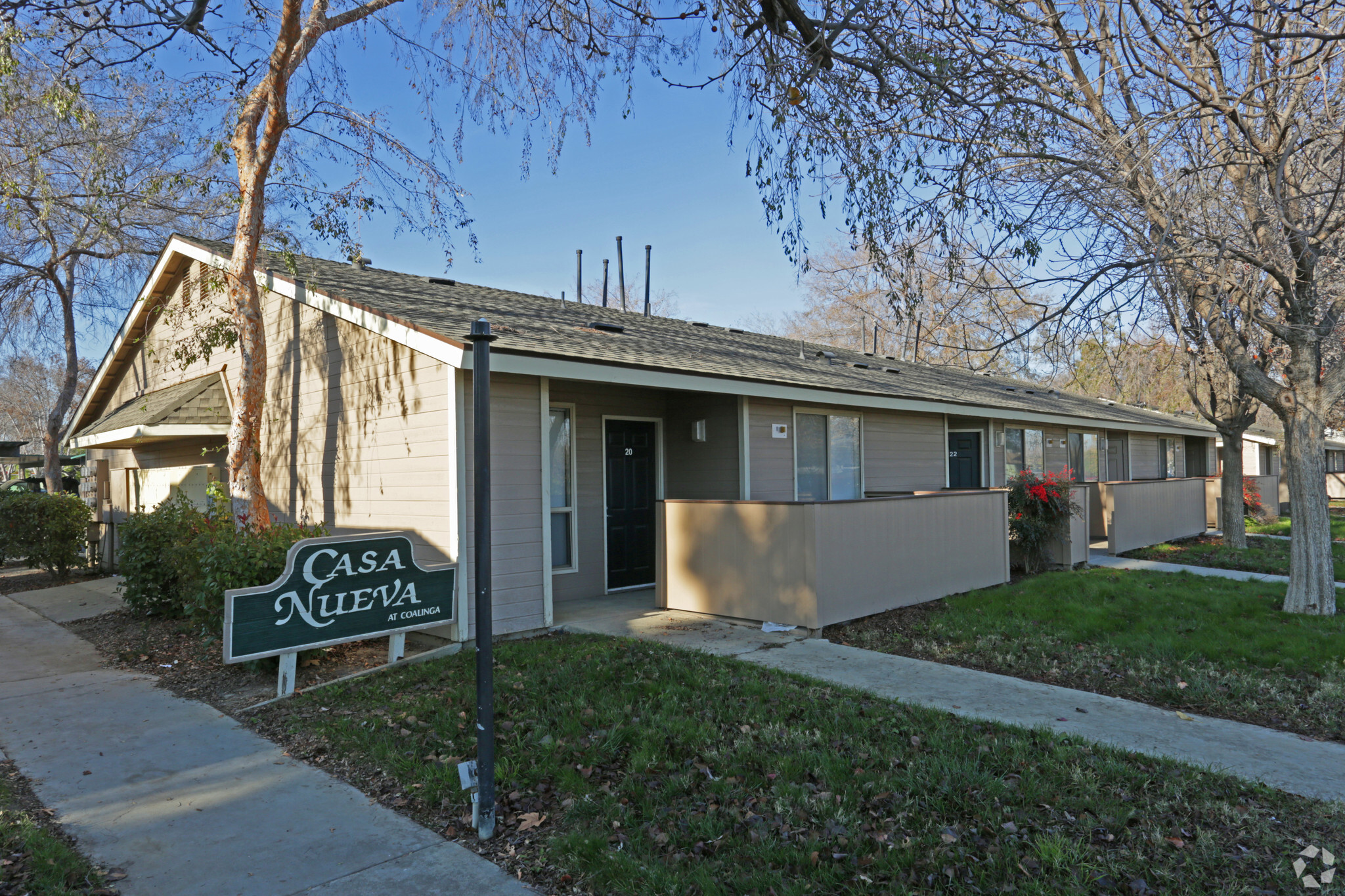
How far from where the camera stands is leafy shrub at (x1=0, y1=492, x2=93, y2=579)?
13.5 m

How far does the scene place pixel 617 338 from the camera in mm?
9555

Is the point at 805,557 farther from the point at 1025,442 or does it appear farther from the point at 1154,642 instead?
the point at 1025,442

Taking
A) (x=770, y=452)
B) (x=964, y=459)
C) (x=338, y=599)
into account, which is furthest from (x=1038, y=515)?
(x=338, y=599)

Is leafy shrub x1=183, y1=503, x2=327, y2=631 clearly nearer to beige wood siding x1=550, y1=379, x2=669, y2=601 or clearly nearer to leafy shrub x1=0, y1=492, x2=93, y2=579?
beige wood siding x1=550, y1=379, x2=669, y2=601

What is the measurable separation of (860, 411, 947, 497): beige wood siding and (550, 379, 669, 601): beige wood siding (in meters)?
4.16

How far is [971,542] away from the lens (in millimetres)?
10281

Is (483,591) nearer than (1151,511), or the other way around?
(483,591)

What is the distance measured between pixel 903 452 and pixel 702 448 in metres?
4.26

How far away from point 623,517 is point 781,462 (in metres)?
2.13

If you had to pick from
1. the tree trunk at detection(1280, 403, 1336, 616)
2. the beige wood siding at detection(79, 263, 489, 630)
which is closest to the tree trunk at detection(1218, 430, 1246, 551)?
the tree trunk at detection(1280, 403, 1336, 616)

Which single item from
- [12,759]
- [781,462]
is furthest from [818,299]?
[12,759]

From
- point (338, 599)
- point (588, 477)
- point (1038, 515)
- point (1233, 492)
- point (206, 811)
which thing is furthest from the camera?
point (1233, 492)

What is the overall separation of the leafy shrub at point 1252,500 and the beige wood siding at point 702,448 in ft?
59.8

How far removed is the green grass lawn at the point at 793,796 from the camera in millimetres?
3352
